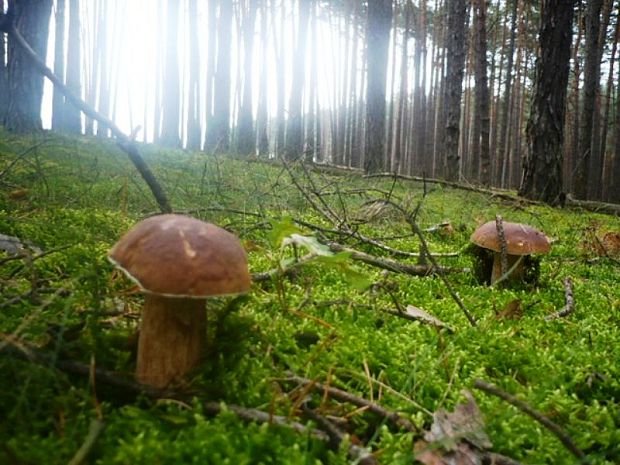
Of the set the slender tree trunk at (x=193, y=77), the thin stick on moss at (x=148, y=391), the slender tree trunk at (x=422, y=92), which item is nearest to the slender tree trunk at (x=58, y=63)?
the slender tree trunk at (x=193, y=77)

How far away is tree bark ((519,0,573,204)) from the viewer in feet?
25.4

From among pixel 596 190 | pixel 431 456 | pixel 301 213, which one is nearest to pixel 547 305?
pixel 431 456

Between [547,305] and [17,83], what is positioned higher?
[17,83]

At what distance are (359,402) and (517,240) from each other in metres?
1.84

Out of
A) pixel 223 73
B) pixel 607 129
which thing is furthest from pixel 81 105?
pixel 607 129

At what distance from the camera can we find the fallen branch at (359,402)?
1283mm

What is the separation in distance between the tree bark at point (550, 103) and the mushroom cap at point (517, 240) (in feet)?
19.8

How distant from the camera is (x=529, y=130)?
811 centimetres

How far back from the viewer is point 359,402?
133 centimetres

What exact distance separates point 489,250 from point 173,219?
240cm

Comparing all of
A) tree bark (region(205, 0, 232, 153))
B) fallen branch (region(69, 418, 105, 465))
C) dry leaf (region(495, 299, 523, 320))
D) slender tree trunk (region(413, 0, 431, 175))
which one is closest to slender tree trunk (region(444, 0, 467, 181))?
tree bark (region(205, 0, 232, 153))

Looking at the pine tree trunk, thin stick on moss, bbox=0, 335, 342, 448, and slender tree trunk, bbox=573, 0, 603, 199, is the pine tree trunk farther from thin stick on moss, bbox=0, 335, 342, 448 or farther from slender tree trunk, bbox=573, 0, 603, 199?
thin stick on moss, bbox=0, 335, 342, 448

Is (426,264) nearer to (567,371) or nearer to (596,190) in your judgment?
(567,371)

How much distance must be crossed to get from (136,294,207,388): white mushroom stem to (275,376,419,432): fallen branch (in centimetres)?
29
